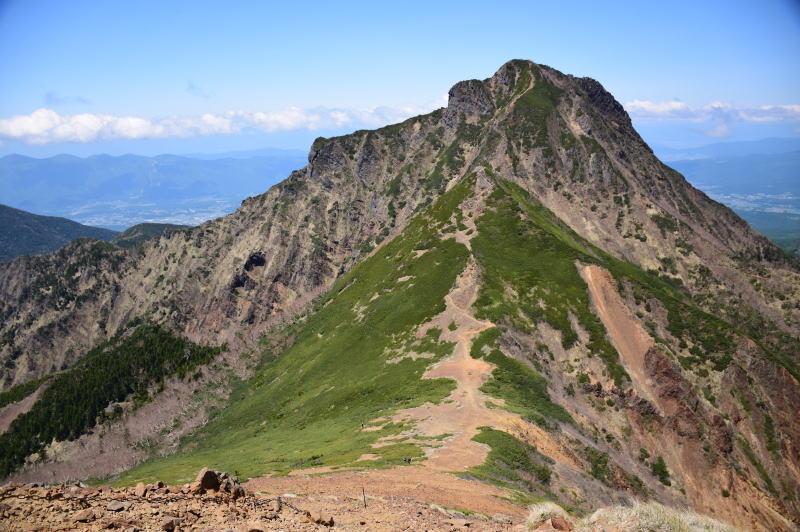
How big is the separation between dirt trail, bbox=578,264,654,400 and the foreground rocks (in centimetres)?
5221

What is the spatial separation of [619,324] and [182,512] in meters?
70.3

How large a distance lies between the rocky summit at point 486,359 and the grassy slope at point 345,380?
2.00 ft

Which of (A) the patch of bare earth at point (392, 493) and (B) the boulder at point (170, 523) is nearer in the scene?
(B) the boulder at point (170, 523)

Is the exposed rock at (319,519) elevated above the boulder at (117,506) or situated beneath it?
situated beneath

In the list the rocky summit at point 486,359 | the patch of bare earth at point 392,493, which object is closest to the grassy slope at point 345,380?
the rocky summit at point 486,359

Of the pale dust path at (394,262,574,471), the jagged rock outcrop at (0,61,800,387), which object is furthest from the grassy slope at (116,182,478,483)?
the jagged rock outcrop at (0,61,800,387)

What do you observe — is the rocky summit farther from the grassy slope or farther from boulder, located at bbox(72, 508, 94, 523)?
boulder, located at bbox(72, 508, 94, 523)

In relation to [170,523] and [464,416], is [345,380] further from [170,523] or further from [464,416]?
[170,523]

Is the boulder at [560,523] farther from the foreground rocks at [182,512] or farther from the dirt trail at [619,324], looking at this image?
the dirt trail at [619,324]

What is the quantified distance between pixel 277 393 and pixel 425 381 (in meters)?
44.8

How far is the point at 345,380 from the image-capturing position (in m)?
76.8

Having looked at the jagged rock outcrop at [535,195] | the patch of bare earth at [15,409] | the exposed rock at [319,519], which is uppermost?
the jagged rock outcrop at [535,195]

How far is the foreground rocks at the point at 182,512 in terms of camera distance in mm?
15492

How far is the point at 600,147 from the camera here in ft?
506
